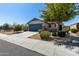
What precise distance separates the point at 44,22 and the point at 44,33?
56 cm

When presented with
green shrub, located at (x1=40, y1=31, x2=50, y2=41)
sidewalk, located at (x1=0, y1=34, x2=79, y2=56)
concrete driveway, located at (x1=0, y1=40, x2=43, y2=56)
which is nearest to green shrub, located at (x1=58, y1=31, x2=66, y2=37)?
green shrub, located at (x1=40, y1=31, x2=50, y2=41)

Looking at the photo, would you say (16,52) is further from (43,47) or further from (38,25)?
(38,25)

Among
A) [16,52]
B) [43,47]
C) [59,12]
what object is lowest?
[16,52]

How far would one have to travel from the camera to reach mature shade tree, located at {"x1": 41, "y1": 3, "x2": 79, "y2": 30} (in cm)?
845

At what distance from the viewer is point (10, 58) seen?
6539 millimetres

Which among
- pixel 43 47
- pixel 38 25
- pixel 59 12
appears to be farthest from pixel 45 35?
pixel 59 12

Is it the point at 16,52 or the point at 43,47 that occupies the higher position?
the point at 43,47

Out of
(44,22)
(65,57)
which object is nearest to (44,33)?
(44,22)

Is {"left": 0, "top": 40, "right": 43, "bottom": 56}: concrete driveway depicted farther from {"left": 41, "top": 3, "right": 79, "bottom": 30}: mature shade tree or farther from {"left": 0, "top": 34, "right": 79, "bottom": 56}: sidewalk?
{"left": 41, "top": 3, "right": 79, "bottom": 30}: mature shade tree

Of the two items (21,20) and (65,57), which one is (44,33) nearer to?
(21,20)

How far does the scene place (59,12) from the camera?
8.52 m

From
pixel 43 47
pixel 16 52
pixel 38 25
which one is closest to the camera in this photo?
pixel 16 52

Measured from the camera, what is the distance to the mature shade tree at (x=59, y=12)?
333 inches

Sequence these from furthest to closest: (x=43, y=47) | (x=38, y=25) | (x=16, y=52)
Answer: (x=38, y=25) → (x=43, y=47) → (x=16, y=52)
